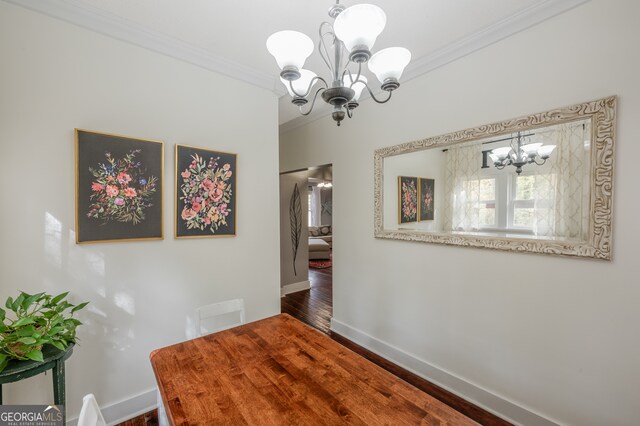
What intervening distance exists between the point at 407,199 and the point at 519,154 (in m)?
0.94

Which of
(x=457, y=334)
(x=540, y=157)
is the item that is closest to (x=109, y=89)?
(x=540, y=157)

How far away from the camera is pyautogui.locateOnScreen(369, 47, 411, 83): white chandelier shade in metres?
1.22

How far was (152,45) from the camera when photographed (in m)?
1.91

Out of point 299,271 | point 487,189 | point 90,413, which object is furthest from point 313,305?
point 90,413

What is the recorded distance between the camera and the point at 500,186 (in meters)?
1.91

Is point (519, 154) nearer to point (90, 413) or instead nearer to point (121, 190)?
point (90, 413)

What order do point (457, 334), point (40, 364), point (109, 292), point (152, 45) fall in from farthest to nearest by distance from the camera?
point (457, 334) < point (152, 45) < point (109, 292) < point (40, 364)

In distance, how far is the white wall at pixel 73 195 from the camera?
59.7 inches

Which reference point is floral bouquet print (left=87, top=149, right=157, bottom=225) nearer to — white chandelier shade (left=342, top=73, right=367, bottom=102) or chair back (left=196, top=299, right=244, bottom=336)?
chair back (left=196, top=299, right=244, bottom=336)

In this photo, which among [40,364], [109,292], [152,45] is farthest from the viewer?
[152,45]

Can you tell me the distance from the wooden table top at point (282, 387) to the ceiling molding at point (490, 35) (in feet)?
7.27

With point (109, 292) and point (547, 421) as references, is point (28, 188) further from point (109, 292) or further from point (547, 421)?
point (547, 421)

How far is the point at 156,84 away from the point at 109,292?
1.48m

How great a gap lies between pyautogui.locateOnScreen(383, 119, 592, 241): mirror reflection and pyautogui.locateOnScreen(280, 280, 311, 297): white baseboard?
2.59m
